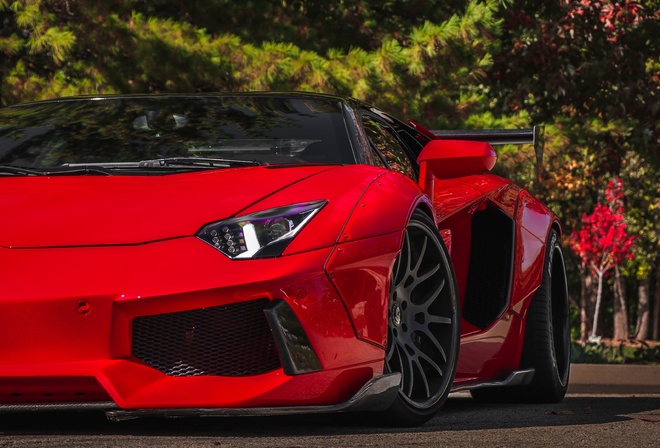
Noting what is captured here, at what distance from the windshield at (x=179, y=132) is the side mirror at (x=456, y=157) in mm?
379

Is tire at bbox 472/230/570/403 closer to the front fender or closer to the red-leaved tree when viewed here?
the front fender

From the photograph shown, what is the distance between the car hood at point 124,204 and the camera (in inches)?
164

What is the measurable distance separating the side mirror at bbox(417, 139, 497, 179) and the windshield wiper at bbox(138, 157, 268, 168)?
80 cm

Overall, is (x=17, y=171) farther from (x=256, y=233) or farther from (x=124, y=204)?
(x=256, y=233)

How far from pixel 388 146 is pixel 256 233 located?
1.75 m

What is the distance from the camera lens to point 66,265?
4.07 metres

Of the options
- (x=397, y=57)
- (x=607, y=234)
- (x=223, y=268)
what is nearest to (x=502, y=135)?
(x=223, y=268)

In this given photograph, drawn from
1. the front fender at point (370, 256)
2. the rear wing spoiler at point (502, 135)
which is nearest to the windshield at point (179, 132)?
the front fender at point (370, 256)

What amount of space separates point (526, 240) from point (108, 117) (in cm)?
206

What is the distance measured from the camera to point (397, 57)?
14.2 meters

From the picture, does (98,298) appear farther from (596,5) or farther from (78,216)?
(596,5)

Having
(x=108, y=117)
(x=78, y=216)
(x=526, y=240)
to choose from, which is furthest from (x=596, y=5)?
(x=78, y=216)

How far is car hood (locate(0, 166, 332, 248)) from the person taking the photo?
4.17 m

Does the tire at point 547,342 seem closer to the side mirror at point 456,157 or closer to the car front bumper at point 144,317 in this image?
the side mirror at point 456,157
